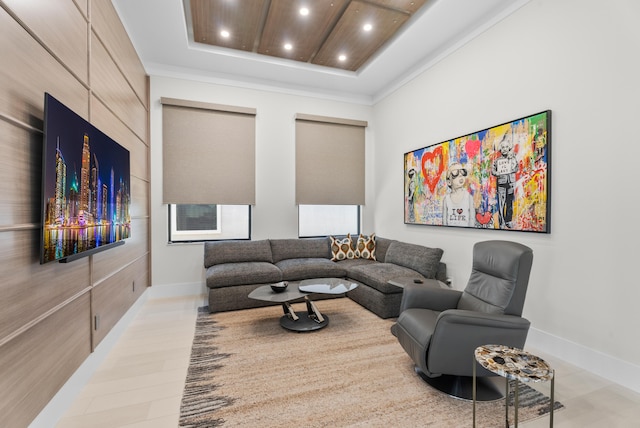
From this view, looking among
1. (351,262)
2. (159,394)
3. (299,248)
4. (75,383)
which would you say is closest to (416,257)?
(351,262)

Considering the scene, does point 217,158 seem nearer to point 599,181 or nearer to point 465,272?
point 465,272

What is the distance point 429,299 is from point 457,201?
60.3 inches

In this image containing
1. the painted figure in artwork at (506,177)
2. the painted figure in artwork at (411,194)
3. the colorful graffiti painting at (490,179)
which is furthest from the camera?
the painted figure in artwork at (411,194)

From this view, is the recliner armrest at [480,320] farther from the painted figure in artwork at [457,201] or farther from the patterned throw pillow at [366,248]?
the patterned throw pillow at [366,248]

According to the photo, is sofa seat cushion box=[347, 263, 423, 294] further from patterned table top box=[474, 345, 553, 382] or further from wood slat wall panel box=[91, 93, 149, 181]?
wood slat wall panel box=[91, 93, 149, 181]

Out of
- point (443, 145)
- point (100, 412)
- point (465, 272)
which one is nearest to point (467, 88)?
point (443, 145)

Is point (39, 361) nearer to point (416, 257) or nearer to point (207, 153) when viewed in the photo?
point (207, 153)

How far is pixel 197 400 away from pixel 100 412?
578mm

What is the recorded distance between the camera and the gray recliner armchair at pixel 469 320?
6.36 ft

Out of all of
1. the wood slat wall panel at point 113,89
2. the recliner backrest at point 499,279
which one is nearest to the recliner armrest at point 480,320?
the recliner backrest at point 499,279

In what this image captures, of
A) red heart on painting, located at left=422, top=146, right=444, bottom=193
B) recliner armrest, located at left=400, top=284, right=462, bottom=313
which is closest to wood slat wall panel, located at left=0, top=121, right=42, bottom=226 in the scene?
recliner armrest, located at left=400, top=284, right=462, bottom=313

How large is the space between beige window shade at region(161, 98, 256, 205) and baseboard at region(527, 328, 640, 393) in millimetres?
3964

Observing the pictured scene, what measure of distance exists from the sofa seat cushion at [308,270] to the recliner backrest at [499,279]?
6.27 feet

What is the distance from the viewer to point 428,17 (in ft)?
10.5
